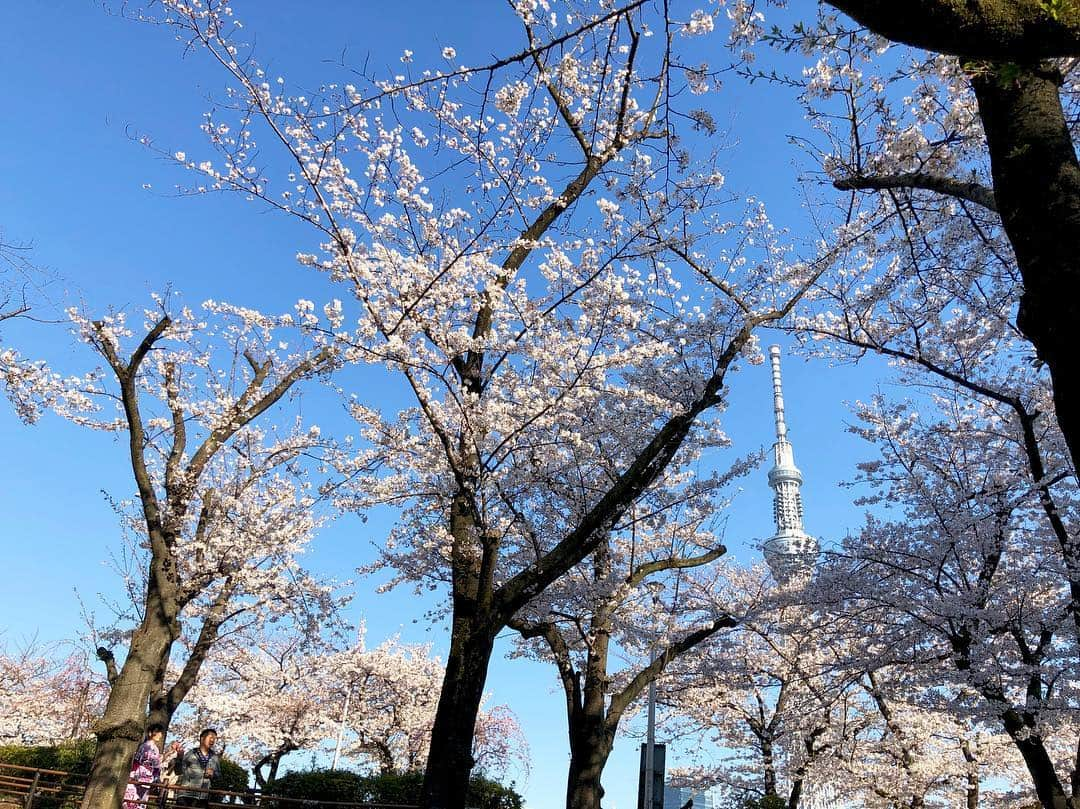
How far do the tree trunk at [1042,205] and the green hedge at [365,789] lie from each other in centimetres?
1357

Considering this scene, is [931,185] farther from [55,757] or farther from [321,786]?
[55,757]

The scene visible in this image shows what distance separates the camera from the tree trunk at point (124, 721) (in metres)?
6.70

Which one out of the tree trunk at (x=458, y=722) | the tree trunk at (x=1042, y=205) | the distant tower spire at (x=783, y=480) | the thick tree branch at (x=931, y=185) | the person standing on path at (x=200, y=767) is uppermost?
the distant tower spire at (x=783, y=480)

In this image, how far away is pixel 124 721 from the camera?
6.90m

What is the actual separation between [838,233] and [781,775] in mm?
13592

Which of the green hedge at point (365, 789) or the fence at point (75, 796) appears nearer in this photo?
the fence at point (75, 796)

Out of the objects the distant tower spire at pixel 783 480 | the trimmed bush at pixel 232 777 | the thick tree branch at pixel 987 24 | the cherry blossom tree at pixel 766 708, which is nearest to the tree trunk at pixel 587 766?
the cherry blossom tree at pixel 766 708

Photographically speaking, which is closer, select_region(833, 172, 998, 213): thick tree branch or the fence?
select_region(833, 172, 998, 213): thick tree branch

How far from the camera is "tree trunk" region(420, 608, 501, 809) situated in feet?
17.4

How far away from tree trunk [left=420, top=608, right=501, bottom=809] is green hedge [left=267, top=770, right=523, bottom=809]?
347 inches

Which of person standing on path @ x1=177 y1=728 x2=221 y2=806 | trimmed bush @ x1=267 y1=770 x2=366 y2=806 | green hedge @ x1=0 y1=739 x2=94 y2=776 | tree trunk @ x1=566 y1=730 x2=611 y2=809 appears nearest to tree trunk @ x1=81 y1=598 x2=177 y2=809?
person standing on path @ x1=177 y1=728 x2=221 y2=806

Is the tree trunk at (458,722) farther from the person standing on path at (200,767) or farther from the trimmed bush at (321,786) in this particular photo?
the trimmed bush at (321,786)

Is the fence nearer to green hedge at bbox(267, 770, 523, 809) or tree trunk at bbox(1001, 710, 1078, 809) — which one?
green hedge at bbox(267, 770, 523, 809)

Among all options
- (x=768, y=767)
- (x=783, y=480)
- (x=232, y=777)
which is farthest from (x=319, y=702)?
(x=783, y=480)
